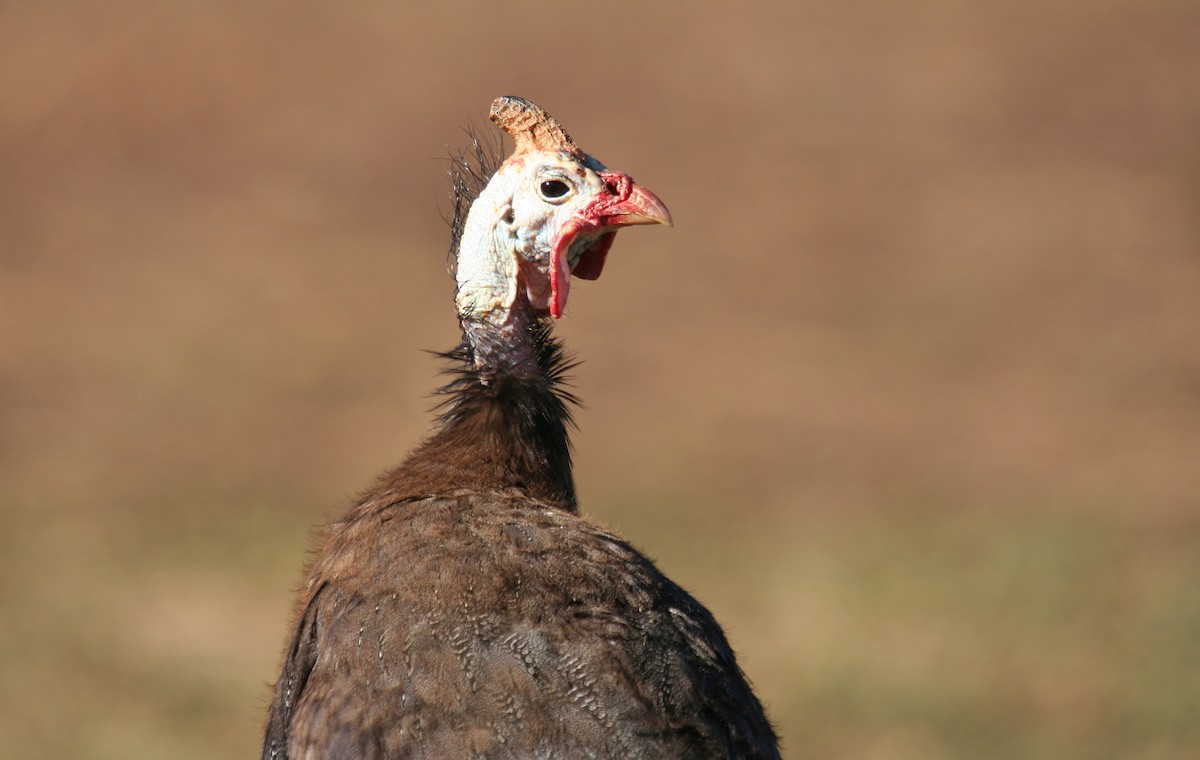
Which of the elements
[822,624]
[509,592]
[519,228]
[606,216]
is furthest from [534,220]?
[822,624]

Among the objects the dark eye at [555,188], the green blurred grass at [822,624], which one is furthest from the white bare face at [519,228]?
the green blurred grass at [822,624]

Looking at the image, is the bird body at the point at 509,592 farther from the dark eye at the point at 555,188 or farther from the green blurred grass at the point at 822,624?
the green blurred grass at the point at 822,624

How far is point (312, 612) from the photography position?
5.19 metres

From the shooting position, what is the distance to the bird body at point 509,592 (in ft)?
15.2

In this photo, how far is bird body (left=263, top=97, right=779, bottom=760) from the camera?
4.63 m

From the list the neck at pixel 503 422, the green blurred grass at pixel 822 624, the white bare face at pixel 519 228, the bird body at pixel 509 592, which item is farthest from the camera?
the green blurred grass at pixel 822 624

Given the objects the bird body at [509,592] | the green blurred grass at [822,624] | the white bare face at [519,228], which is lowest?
the bird body at [509,592]

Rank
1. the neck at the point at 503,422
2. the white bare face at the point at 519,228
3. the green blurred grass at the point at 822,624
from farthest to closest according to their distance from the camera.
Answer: the green blurred grass at the point at 822,624
the white bare face at the point at 519,228
the neck at the point at 503,422

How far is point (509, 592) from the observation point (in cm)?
486

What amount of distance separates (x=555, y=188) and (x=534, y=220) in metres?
0.14

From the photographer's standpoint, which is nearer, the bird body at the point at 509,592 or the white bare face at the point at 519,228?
the bird body at the point at 509,592

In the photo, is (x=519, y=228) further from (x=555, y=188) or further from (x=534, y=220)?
(x=555, y=188)

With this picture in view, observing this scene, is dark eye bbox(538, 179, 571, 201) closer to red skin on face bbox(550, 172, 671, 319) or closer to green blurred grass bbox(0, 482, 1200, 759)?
red skin on face bbox(550, 172, 671, 319)

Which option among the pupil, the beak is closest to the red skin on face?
the beak
